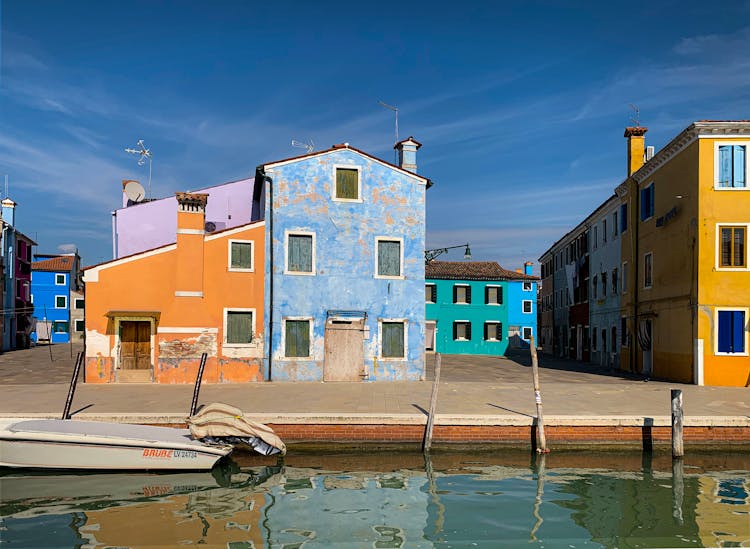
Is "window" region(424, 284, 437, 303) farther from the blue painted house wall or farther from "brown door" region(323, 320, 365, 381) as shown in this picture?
the blue painted house wall

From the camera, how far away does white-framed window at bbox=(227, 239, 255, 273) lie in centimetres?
2366

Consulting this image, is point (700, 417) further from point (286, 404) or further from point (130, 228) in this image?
point (130, 228)

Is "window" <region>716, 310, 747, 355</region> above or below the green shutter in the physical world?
below

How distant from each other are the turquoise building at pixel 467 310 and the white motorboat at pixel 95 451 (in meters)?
37.5

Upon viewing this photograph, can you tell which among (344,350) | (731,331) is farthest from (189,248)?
(731,331)

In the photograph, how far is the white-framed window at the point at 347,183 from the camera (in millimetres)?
24531

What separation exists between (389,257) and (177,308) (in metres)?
7.85

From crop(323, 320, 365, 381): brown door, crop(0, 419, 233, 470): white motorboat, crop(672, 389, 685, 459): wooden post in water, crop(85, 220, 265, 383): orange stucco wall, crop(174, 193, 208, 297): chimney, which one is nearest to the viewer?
crop(0, 419, 233, 470): white motorboat

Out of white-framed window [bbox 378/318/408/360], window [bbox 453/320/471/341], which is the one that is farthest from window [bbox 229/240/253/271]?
window [bbox 453/320/471/341]

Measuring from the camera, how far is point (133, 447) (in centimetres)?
1267

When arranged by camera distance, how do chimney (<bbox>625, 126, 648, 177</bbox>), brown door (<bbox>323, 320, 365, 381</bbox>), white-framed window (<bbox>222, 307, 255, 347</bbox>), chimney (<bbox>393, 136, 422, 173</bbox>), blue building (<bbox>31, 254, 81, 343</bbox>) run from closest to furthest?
white-framed window (<bbox>222, 307, 255, 347</bbox>) → brown door (<bbox>323, 320, 365, 381</bbox>) → chimney (<bbox>393, 136, 422, 173</bbox>) → chimney (<bbox>625, 126, 648, 177</bbox>) → blue building (<bbox>31, 254, 81, 343</bbox>)

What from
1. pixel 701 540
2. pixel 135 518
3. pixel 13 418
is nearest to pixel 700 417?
pixel 701 540

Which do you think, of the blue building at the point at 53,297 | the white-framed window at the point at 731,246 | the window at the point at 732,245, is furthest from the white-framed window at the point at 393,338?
the blue building at the point at 53,297

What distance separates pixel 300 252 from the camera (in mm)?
24266
